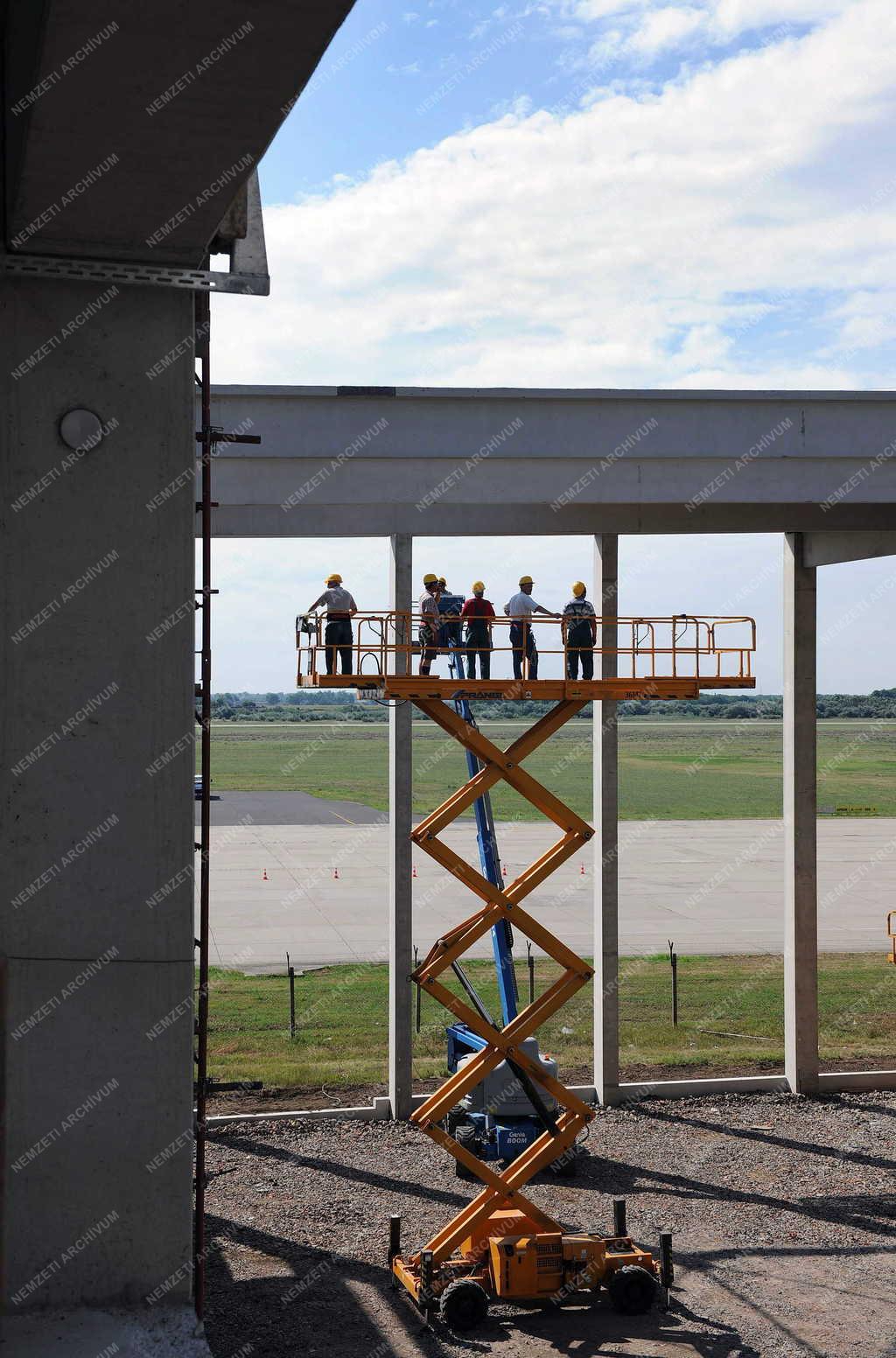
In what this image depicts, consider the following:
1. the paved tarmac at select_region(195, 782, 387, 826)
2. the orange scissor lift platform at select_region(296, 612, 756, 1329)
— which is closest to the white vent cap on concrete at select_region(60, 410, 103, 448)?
the orange scissor lift platform at select_region(296, 612, 756, 1329)

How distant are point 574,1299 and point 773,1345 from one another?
1910mm

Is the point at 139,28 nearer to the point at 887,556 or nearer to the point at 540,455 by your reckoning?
the point at 540,455

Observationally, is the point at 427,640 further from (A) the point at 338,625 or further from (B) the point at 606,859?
(B) the point at 606,859

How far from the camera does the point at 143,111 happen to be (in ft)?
15.7

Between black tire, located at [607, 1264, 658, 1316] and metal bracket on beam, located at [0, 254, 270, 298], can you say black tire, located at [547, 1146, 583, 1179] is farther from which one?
metal bracket on beam, located at [0, 254, 270, 298]

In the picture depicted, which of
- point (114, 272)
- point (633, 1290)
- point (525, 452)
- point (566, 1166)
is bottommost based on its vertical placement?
point (566, 1166)

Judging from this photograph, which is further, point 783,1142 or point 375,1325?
point 783,1142

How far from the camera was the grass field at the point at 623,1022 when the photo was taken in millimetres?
19875

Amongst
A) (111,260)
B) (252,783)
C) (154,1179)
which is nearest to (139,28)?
(111,260)

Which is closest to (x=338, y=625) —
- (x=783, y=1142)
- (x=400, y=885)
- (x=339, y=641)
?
(x=339, y=641)

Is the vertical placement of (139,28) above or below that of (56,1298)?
above

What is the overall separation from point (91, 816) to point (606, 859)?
12.3m

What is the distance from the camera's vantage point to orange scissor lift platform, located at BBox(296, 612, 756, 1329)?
11844 millimetres

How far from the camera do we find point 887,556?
58.1 feet
